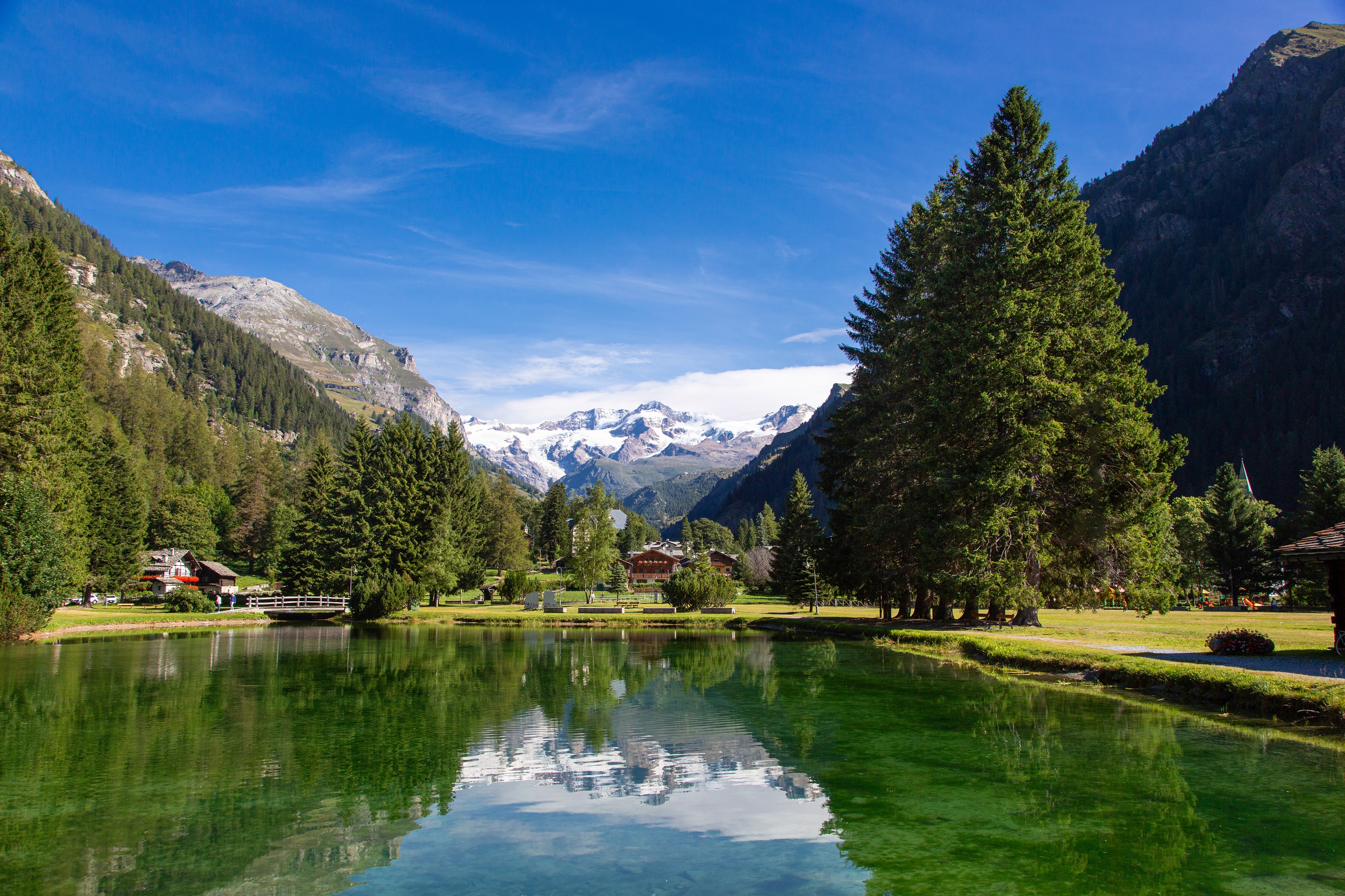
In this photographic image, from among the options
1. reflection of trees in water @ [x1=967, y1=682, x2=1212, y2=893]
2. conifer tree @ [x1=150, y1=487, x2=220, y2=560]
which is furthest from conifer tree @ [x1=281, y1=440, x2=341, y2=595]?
reflection of trees in water @ [x1=967, y1=682, x2=1212, y2=893]

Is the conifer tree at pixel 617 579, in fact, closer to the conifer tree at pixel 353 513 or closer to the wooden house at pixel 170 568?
the conifer tree at pixel 353 513

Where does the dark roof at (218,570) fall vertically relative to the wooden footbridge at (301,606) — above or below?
above

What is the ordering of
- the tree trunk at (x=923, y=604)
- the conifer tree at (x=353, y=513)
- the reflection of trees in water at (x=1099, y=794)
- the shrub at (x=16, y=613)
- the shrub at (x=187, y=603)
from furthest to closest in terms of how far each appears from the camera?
1. the conifer tree at (x=353, y=513)
2. the shrub at (x=187, y=603)
3. the tree trunk at (x=923, y=604)
4. the shrub at (x=16, y=613)
5. the reflection of trees in water at (x=1099, y=794)

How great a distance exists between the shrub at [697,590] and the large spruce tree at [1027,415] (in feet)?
99.1

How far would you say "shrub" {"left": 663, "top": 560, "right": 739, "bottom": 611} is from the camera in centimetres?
6525

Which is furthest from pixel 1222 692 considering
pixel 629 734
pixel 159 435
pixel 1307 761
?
pixel 159 435

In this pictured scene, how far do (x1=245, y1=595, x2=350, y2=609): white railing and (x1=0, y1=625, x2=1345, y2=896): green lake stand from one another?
147 ft

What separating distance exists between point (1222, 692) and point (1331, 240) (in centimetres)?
22963

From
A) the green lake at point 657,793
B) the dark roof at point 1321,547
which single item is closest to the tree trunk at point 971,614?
the dark roof at point 1321,547

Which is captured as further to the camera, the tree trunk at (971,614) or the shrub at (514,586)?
the shrub at (514,586)

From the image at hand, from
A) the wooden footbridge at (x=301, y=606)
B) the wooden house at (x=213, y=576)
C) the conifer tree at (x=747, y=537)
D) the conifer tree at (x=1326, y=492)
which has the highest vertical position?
the conifer tree at (x=1326, y=492)

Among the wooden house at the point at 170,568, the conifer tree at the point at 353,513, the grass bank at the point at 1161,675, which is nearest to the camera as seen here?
the grass bank at the point at 1161,675

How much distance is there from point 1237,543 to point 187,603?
324 feet

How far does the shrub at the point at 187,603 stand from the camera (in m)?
62.7
